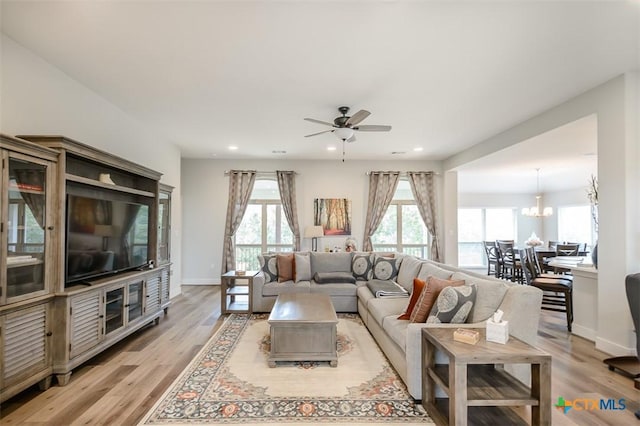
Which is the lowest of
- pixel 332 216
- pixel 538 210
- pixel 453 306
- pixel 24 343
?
pixel 24 343

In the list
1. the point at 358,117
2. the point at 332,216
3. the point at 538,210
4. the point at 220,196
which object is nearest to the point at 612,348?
the point at 358,117

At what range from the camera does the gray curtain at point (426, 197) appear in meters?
7.56

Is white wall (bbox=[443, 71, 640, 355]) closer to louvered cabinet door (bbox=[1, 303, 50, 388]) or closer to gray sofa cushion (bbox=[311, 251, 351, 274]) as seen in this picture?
gray sofa cushion (bbox=[311, 251, 351, 274])

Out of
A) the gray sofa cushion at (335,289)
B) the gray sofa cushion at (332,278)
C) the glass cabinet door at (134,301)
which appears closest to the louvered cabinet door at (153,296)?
the glass cabinet door at (134,301)

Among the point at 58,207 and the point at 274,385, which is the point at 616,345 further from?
the point at 58,207

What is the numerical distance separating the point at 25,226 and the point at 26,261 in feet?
0.90

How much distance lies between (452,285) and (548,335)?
2314 mm

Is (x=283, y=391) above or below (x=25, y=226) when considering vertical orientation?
below

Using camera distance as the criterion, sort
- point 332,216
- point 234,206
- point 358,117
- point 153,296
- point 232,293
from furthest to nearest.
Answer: point 332,216, point 234,206, point 232,293, point 153,296, point 358,117

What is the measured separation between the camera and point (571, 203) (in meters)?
9.02

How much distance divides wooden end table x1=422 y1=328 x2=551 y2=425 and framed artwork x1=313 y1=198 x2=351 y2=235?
202 inches

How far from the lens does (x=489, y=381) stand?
7.06 ft

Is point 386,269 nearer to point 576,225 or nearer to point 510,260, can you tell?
point 510,260

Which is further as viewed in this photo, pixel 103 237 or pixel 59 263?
pixel 103 237
